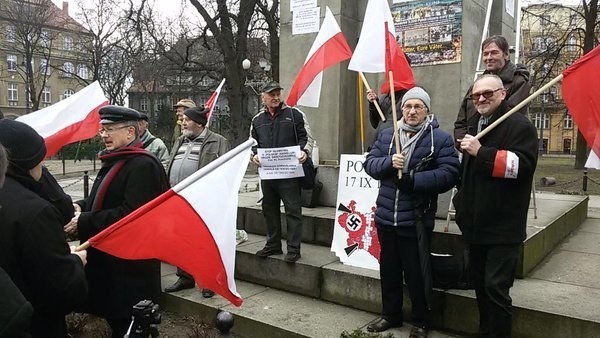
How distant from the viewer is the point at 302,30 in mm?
7230

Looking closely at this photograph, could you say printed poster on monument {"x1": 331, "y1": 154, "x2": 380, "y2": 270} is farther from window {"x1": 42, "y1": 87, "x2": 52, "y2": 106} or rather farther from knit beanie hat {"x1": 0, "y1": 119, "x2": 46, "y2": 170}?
window {"x1": 42, "y1": 87, "x2": 52, "y2": 106}

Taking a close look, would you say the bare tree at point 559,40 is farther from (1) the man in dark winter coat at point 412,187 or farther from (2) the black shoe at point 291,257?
(1) the man in dark winter coat at point 412,187

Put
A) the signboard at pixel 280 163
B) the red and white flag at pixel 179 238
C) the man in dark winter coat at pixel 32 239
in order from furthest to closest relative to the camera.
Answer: the signboard at pixel 280 163 < the red and white flag at pixel 179 238 < the man in dark winter coat at pixel 32 239

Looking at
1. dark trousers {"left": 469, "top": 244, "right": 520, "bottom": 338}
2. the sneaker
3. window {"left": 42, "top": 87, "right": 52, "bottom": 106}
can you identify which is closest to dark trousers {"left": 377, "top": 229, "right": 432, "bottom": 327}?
dark trousers {"left": 469, "top": 244, "right": 520, "bottom": 338}

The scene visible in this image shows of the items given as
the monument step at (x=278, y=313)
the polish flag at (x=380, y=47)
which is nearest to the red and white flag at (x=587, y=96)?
the polish flag at (x=380, y=47)

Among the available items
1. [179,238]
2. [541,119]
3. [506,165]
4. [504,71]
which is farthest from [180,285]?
[541,119]

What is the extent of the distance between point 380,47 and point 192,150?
7.41ft

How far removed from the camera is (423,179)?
3.68 meters

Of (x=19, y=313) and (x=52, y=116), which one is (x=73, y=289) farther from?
(x=52, y=116)

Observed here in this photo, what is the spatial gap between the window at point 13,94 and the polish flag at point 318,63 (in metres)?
60.5

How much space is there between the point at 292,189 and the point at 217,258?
2482 millimetres

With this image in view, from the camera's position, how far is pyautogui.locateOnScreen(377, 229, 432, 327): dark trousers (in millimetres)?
3850

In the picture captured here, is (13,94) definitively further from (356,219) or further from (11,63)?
(356,219)

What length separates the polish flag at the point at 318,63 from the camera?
528cm
